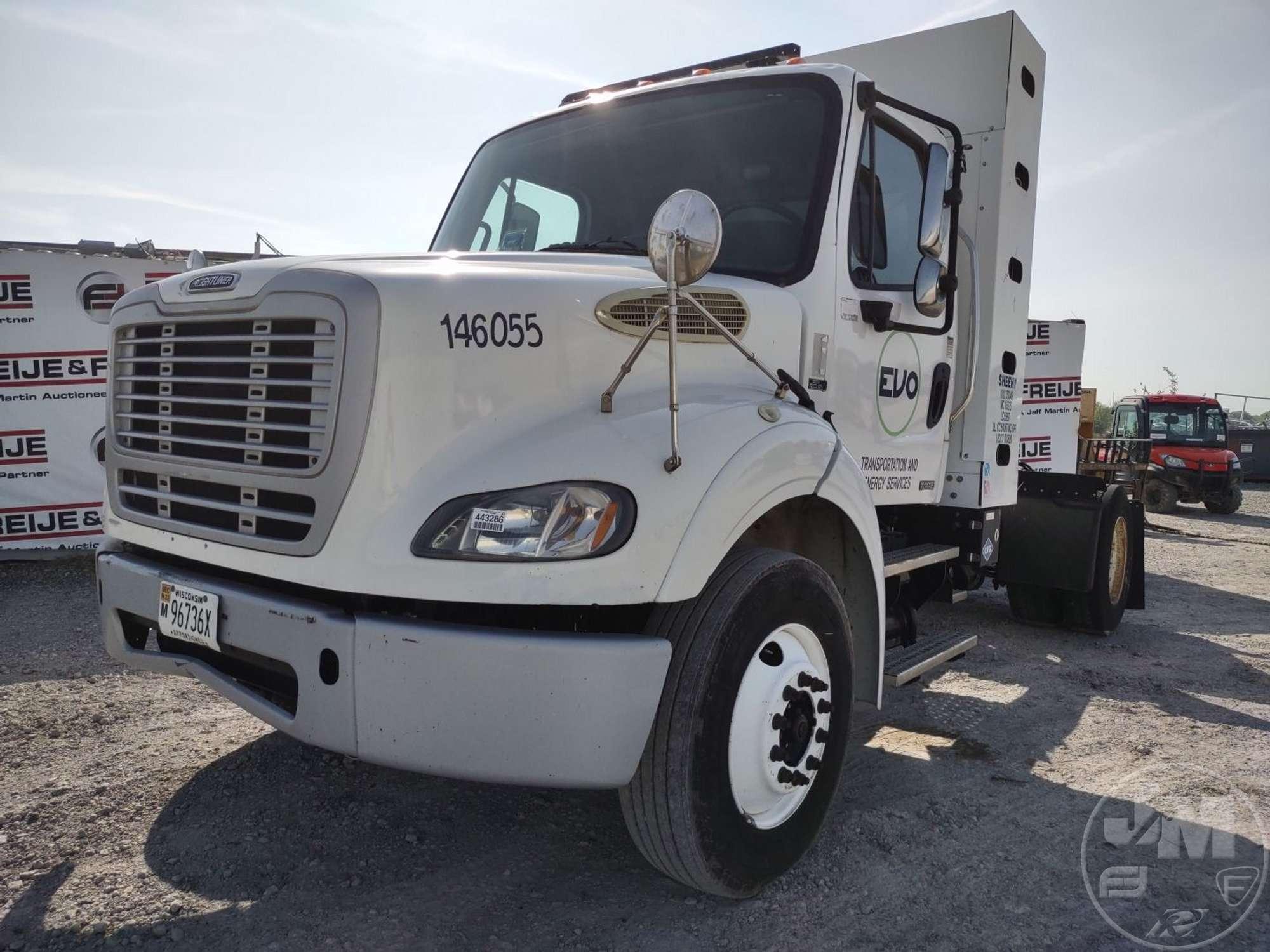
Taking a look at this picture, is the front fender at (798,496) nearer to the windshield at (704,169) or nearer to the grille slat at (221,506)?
the windshield at (704,169)

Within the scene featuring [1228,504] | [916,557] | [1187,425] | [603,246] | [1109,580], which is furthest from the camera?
[1187,425]

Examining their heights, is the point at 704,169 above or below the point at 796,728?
above

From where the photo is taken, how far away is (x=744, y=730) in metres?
2.62

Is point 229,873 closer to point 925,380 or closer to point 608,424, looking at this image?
point 608,424

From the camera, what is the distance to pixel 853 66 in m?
5.55

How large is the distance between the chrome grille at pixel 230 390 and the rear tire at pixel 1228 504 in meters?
20.1

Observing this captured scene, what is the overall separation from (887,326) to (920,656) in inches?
58.3

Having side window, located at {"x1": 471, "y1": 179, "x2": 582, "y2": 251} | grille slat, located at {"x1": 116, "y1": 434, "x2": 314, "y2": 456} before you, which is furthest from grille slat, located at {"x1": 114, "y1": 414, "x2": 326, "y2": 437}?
side window, located at {"x1": 471, "y1": 179, "x2": 582, "y2": 251}

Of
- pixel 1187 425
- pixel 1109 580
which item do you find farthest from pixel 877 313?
pixel 1187 425

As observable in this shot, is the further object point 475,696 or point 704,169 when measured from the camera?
point 704,169

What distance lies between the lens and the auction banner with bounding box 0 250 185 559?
8.10 metres

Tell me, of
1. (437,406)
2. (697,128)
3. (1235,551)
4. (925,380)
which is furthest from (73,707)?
(1235,551)

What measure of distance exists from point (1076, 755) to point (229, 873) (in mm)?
3481

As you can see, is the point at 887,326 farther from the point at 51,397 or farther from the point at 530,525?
the point at 51,397
